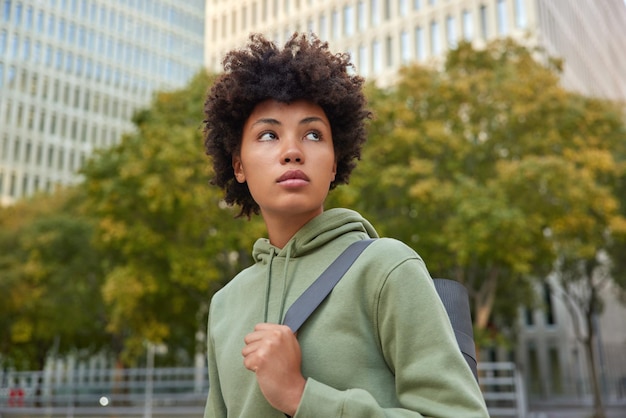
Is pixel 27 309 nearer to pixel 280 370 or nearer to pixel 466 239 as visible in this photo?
pixel 466 239

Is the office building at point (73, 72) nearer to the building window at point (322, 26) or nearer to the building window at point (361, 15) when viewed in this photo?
the building window at point (322, 26)

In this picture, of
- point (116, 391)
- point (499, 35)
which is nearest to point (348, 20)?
point (499, 35)

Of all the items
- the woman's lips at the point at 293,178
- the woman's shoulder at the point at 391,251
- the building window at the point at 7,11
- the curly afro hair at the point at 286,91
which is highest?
the building window at the point at 7,11

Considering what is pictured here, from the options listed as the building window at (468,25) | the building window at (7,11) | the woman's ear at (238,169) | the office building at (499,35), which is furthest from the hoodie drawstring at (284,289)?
the building window at (7,11)

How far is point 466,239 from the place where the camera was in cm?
1545

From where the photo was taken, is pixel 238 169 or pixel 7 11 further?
pixel 7 11

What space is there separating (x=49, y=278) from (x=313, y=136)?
25.2 metres

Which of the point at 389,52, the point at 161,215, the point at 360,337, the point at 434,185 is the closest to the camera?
the point at 360,337

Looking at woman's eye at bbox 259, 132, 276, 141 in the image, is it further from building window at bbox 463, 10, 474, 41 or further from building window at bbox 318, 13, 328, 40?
building window at bbox 318, 13, 328, 40

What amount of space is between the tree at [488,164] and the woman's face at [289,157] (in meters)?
13.6

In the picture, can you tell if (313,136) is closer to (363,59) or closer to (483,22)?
(483,22)

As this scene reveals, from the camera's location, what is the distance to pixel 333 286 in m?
1.59

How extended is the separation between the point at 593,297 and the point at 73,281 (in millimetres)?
19543

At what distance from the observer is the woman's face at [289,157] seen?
1.73 meters
